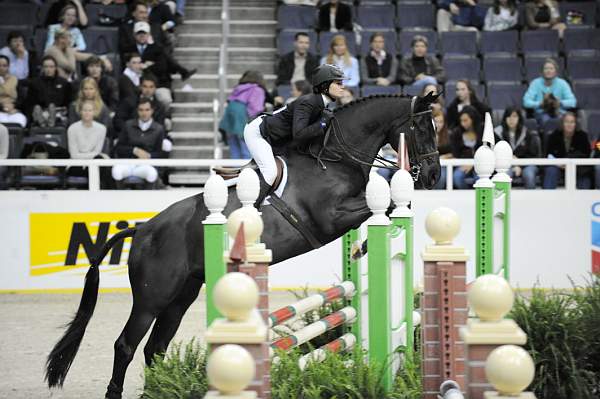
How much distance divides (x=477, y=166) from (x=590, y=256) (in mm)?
4819

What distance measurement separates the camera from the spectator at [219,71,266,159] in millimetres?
12305

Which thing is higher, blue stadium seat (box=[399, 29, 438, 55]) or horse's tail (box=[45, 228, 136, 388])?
blue stadium seat (box=[399, 29, 438, 55])

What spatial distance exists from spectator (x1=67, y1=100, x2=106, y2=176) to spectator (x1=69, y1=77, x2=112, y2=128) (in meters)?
0.24

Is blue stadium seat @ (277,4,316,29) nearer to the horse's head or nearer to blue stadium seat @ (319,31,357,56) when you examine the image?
blue stadium seat @ (319,31,357,56)

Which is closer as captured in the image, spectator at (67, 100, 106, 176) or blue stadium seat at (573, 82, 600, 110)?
spectator at (67, 100, 106, 176)

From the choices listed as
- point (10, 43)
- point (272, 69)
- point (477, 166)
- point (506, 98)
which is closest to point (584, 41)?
point (506, 98)

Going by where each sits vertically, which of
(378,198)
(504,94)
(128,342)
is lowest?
(128,342)

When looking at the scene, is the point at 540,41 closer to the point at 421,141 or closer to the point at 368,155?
the point at 421,141

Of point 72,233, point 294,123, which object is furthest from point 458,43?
point 294,123

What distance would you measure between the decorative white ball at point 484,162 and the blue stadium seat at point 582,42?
8.48 meters

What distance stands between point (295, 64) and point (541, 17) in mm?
3790

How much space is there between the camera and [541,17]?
1491 cm

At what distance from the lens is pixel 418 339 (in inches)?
265

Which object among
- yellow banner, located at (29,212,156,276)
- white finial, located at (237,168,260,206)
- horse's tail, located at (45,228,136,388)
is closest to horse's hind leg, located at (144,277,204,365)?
horse's tail, located at (45,228,136,388)
